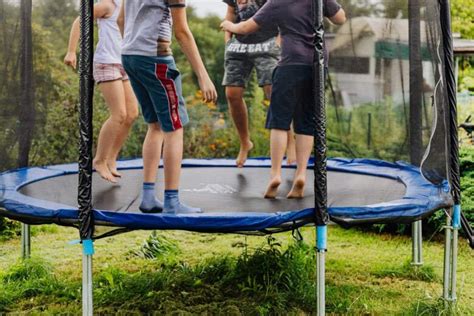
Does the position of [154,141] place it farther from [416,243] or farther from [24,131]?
[416,243]

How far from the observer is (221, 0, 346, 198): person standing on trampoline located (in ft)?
10.6

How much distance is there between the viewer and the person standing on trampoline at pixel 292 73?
3230mm

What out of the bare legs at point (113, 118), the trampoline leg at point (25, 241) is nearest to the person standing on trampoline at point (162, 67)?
the bare legs at point (113, 118)

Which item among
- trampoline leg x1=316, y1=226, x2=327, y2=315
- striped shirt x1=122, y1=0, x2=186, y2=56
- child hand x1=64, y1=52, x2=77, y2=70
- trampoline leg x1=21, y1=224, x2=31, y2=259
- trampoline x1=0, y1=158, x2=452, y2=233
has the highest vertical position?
striped shirt x1=122, y1=0, x2=186, y2=56

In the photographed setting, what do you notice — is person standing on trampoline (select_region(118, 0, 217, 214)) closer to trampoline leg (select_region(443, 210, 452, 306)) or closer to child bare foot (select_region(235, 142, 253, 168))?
trampoline leg (select_region(443, 210, 452, 306))

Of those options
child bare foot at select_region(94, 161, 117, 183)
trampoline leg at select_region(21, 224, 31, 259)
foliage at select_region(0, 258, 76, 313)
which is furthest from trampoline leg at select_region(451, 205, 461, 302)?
trampoline leg at select_region(21, 224, 31, 259)

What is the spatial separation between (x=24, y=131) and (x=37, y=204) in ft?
2.07

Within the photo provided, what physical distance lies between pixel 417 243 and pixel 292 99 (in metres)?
1.45

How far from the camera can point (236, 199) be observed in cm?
379

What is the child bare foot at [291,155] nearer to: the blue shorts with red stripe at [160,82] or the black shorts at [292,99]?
the black shorts at [292,99]

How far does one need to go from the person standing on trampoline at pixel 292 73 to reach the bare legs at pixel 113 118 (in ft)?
2.31

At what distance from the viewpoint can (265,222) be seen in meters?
2.92

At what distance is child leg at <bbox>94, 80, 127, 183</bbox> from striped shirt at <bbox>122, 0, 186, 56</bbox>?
0.67 m

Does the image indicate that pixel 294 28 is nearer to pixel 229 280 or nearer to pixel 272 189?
pixel 272 189
